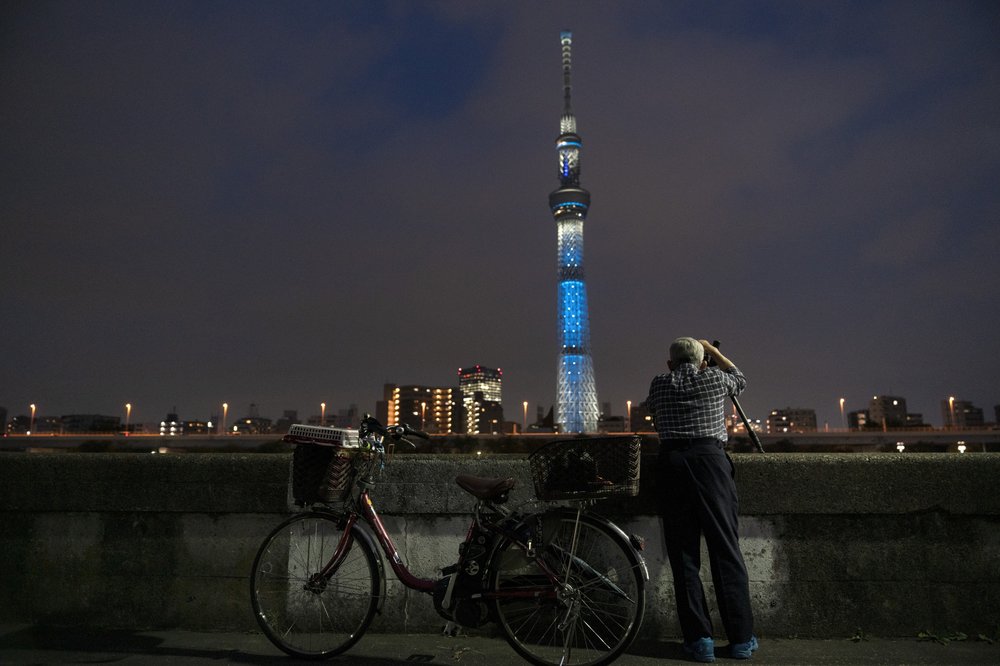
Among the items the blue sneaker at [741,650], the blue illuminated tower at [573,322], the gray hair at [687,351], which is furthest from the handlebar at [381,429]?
the blue illuminated tower at [573,322]

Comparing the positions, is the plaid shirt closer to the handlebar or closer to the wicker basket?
the handlebar

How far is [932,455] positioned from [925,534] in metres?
0.57

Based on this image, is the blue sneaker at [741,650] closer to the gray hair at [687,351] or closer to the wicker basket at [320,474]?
the gray hair at [687,351]

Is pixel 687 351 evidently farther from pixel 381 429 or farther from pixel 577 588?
pixel 381 429

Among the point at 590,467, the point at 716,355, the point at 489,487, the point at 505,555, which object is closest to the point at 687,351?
the point at 716,355

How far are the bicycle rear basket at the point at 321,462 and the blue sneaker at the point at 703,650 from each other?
8.16 feet

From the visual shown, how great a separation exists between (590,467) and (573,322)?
476 feet

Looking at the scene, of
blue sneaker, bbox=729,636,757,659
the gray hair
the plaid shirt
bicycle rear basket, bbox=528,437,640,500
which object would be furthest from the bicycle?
the gray hair

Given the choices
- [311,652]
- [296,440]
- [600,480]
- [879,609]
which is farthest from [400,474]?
[879,609]

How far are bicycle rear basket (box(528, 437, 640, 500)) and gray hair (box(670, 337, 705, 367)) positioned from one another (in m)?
0.93

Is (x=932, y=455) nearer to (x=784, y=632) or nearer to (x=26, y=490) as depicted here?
(x=784, y=632)

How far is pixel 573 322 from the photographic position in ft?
488

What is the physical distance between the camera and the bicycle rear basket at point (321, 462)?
463cm

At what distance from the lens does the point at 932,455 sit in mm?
5191
